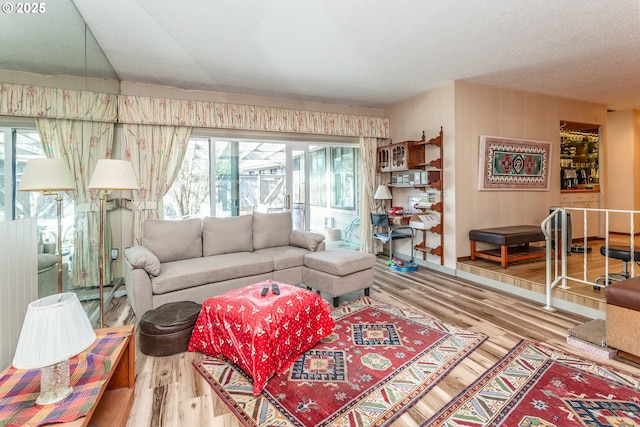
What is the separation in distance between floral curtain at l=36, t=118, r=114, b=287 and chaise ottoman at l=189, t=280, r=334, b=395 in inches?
52.7

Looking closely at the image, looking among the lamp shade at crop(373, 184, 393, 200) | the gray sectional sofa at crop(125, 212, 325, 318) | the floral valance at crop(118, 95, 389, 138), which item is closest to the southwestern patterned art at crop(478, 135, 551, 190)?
the lamp shade at crop(373, 184, 393, 200)

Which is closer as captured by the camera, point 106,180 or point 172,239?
point 106,180

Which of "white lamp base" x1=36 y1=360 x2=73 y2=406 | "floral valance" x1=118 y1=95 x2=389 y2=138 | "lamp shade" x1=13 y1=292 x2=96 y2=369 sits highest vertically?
"floral valance" x1=118 y1=95 x2=389 y2=138

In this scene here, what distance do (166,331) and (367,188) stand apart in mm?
4244

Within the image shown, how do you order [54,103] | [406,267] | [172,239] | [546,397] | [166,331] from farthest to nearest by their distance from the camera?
[406,267], [172,239], [166,331], [54,103], [546,397]

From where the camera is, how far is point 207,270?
323 centimetres

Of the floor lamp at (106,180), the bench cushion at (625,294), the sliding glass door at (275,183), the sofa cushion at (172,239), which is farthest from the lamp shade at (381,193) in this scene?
the floor lamp at (106,180)

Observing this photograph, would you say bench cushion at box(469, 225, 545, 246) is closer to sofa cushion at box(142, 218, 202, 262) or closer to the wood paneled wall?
the wood paneled wall

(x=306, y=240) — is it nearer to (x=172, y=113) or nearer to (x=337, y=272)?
(x=337, y=272)

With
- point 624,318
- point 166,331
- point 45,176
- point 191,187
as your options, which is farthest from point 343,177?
point 45,176

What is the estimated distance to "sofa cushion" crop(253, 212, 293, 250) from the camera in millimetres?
4207

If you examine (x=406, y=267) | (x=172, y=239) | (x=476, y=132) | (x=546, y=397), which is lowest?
(x=546, y=397)

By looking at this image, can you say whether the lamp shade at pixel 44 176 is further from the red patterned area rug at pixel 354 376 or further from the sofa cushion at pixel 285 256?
the sofa cushion at pixel 285 256

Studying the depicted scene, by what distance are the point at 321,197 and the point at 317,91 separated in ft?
6.52
